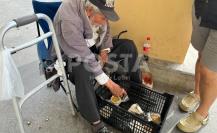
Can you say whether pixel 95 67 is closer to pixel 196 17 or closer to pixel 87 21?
pixel 87 21

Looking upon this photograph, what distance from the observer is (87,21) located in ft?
4.32

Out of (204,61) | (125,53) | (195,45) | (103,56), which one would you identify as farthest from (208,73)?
(103,56)

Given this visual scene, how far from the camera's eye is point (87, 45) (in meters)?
1.42

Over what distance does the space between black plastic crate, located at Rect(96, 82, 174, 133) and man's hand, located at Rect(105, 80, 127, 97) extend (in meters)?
0.08

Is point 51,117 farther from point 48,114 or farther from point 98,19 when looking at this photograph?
point 98,19

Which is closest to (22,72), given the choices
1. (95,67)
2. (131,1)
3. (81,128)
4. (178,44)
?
(81,128)

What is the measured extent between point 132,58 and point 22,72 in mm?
1034

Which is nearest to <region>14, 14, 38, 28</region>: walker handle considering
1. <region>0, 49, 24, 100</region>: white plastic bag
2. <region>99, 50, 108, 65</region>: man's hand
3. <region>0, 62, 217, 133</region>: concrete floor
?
<region>0, 49, 24, 100</region>: white plastic bag

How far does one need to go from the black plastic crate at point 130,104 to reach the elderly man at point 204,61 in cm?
21

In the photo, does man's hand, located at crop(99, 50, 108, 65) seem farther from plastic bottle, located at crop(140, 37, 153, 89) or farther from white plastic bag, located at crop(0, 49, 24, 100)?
white plastic bag, located at crop(0, 49, 24, 100)

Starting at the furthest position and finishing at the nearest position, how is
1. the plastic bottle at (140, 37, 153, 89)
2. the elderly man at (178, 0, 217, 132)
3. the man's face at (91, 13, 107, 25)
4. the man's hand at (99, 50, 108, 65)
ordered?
the plastic bottle at (140, 37, 153, 89) → the man's hand at (99, 50, 108, 65) → the man's face at (91, 13, 107, 25) → the elderly man at (178, 0, 217, 132)

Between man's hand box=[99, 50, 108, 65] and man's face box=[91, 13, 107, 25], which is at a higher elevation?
man's face box=[91, 13, 107, 25]

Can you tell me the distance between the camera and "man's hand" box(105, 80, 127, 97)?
1.46m

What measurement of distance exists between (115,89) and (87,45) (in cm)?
33
